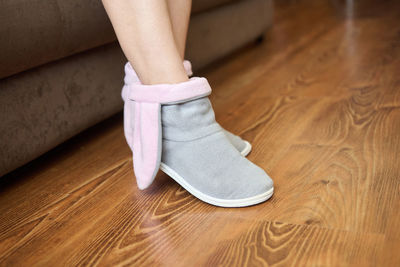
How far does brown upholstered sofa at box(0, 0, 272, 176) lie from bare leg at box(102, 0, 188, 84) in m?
0.18

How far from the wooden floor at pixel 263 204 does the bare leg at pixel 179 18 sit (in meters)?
0.24

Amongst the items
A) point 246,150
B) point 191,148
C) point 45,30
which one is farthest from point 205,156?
point 45,30

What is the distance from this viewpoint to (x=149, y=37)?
63 cm

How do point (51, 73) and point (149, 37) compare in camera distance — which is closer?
point (149, 37)

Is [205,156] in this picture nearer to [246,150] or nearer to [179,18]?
[246,150]

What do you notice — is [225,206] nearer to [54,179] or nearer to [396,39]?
[54,179]

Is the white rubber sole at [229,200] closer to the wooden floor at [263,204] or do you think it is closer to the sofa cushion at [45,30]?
the wooden floor at [263,204]

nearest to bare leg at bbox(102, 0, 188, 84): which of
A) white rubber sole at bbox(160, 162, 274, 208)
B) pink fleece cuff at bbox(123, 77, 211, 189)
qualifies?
pink fleece cuff at bbox(123, 77, 211, 189)

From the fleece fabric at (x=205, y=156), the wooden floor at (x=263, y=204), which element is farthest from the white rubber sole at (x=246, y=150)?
the fleece fabric at (x=205, y=156)

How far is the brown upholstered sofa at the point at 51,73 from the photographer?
2.43 feet

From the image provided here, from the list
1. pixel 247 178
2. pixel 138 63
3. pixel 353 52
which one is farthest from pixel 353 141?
pixel 353 52

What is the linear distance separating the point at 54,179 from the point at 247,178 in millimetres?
389

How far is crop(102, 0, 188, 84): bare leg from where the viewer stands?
0.63 meters

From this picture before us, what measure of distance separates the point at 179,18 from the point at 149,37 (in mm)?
150
